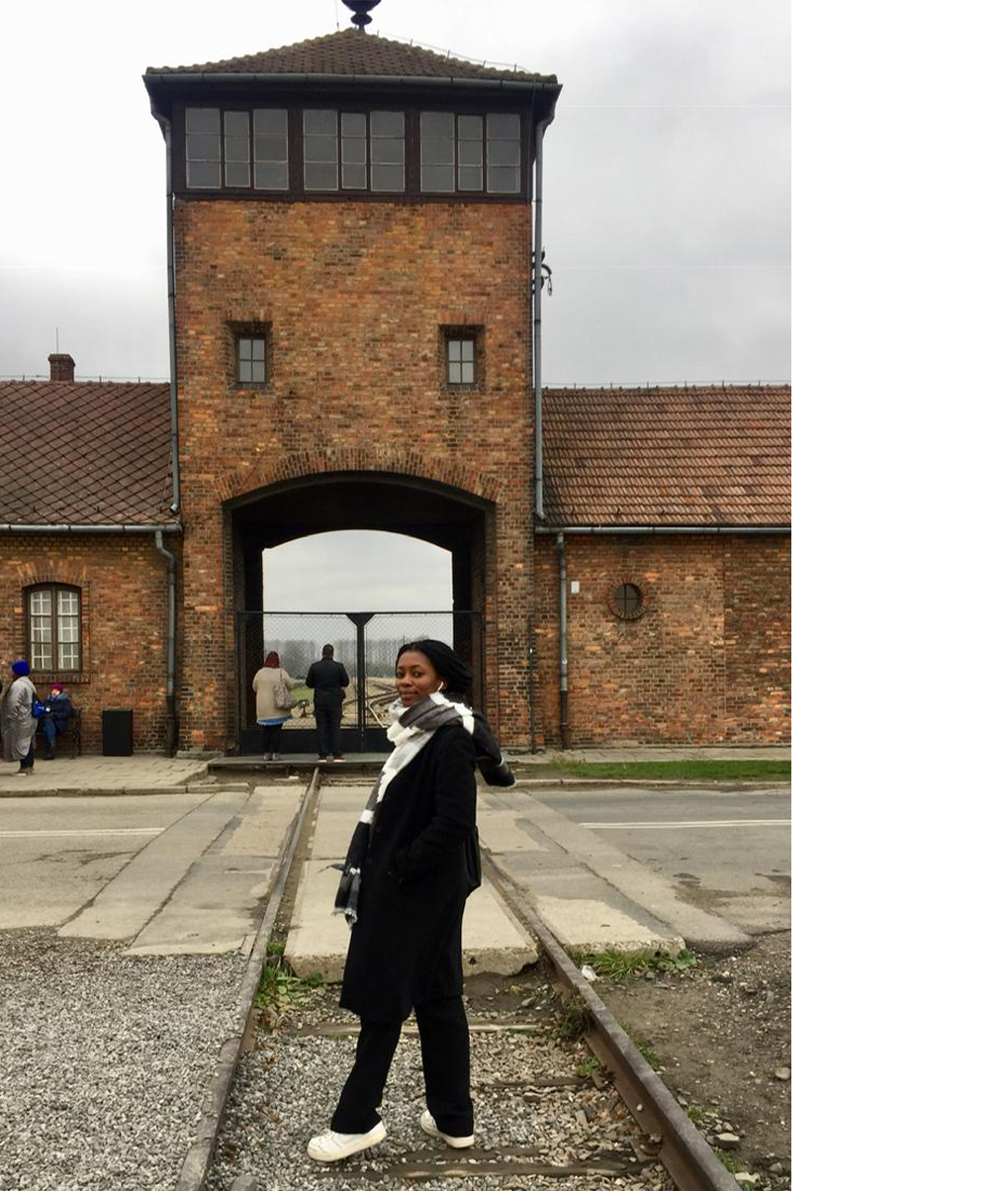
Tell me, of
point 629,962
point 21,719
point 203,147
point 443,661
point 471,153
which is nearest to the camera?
point 443,661

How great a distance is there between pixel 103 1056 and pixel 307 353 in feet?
51.6

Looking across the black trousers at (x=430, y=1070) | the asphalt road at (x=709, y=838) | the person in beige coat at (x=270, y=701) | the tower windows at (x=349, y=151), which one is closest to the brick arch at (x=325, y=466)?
the person in beige coat at (x=270, y=701)

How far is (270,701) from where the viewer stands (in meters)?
18.5

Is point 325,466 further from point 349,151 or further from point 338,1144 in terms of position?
point 338,1144

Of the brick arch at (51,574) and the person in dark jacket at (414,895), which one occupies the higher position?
the brick arch at (51,574)

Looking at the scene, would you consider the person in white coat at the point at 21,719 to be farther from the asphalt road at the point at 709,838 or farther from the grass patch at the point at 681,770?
the asphalt road at the point at 709,838

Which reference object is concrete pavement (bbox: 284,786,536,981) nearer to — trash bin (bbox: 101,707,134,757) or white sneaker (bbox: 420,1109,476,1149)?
white sneaker (bbox: 420,1109,476,1149)

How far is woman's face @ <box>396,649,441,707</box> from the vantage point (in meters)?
4.19

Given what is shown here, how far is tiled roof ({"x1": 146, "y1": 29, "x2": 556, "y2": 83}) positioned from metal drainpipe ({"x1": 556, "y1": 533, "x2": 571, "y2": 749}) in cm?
797

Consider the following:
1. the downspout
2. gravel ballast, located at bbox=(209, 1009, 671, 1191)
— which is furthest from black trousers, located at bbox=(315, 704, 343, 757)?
gravel ballast, located at bbox=(209, 1009, 671, 1191)

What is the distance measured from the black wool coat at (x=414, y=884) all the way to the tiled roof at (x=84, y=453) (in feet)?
54.0

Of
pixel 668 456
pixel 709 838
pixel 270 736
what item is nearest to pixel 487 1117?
pixel 709 838

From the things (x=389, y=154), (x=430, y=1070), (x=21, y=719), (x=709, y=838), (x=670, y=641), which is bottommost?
(x=709, y=838)

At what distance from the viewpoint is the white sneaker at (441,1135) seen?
426 centimetres
